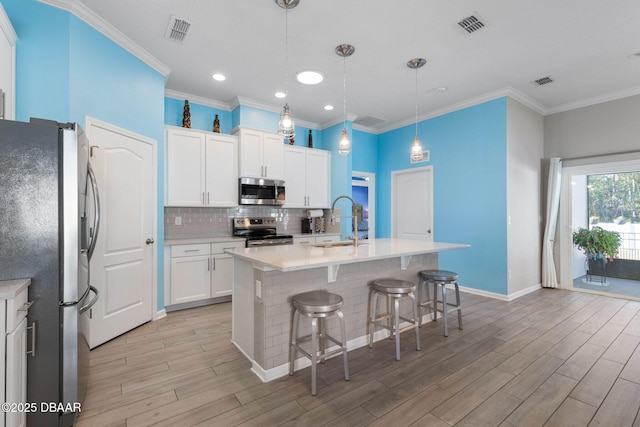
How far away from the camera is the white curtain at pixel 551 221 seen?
4.84m

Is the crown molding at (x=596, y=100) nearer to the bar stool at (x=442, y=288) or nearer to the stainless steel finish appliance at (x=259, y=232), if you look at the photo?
the bar stool at (x=442, y=288)

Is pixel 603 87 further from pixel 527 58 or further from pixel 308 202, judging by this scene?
pixel 308 202

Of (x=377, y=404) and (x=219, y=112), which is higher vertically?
(x=219, y=112)

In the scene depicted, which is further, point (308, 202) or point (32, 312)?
point (308, 202)

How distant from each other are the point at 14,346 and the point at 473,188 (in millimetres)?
5125

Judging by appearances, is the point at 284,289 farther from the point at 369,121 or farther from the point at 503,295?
the point at 369,121

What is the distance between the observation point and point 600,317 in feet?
11.7

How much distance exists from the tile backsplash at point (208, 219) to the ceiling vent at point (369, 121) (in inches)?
86.8

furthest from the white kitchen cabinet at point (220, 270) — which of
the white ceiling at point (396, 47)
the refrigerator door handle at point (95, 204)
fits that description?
the white ceiling at point (396, 47)

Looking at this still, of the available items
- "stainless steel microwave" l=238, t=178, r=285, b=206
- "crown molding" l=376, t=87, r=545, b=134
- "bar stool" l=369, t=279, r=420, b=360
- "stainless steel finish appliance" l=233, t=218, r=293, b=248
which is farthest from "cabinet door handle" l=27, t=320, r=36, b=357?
"crown molding" l=376, t=87, r=545, b=134

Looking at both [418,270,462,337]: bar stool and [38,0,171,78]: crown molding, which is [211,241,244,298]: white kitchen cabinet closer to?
[38,0,171,78]: crown molding

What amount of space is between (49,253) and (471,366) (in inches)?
118

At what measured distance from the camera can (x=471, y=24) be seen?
2.78 meters

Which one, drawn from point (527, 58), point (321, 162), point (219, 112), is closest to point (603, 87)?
point (527, 58)
